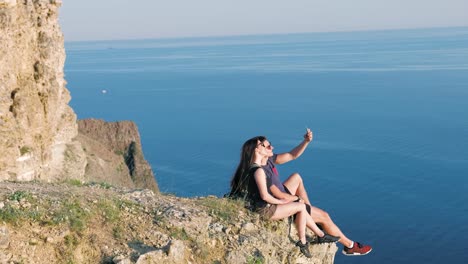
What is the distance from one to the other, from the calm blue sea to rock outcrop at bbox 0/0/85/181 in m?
18.7

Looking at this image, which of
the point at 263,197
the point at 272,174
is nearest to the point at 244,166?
the point at 272,174

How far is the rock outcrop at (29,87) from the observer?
26.5 metres

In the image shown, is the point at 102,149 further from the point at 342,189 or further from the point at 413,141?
the point at 413,141

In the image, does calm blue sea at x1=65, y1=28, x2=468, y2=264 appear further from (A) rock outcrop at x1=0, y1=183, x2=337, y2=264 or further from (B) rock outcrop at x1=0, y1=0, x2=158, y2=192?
(A) rock outcrop at x1=0, y1=183, x2=337, y2=264

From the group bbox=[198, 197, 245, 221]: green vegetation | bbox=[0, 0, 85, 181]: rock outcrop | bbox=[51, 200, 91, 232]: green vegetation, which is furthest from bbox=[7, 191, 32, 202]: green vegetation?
bbox=[0, 0, 85, 181]: rock outcrop

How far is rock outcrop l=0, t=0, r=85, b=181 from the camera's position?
87.0ft

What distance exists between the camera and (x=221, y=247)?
9.14 metres

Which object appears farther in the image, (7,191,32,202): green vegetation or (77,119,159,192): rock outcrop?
(77,119,159,192): rock outcrop

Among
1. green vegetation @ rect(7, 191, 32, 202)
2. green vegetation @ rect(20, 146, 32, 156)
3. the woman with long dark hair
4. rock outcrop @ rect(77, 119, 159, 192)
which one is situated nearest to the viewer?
green vegetation @ rect(7, 191, 32, 202)

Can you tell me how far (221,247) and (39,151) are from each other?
2215cm

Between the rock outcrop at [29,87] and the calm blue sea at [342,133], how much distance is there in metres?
18.7

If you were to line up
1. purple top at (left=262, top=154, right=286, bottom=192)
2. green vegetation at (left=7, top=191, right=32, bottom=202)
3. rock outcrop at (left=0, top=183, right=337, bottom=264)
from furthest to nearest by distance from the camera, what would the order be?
purple top at (left=262, top=154, right=286, bottom=192) → green vegetation at (left=7, top=191, right=32, bottom=202) → rock outcrop at (left=0, top=183, right=337, bottom=264)

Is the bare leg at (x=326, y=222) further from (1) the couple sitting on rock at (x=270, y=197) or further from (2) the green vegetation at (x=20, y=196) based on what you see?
(2) the green vegetation at (x=20, y=196)

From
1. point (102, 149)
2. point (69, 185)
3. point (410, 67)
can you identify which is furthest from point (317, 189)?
point (410, 67)
